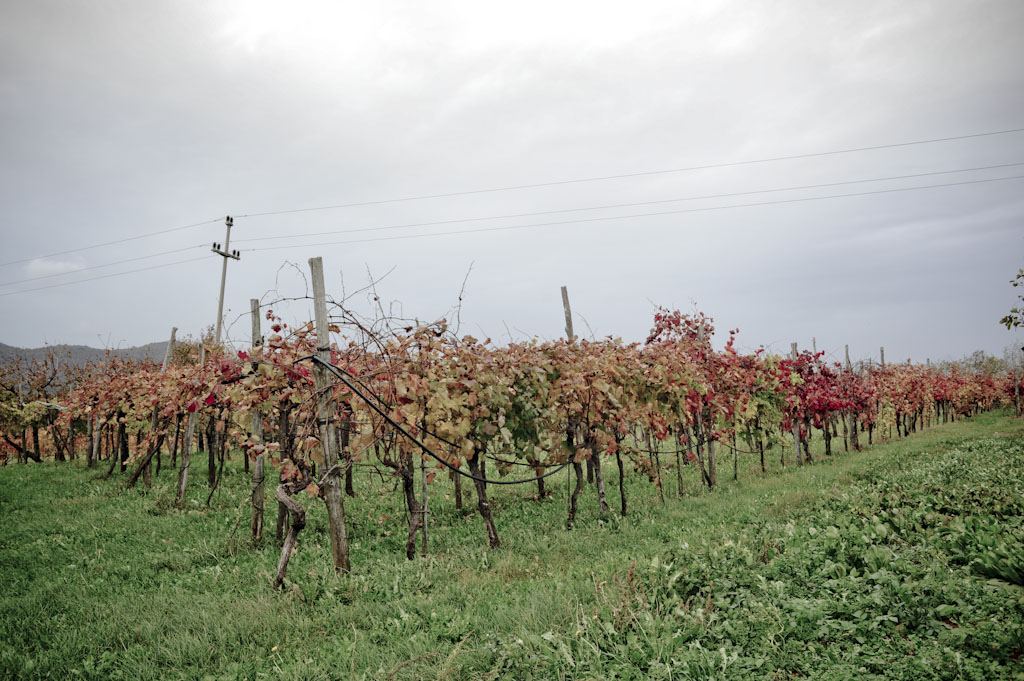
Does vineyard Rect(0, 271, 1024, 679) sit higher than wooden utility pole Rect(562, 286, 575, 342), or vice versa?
wooden utility pole Rect(562, 286, 575, 342)

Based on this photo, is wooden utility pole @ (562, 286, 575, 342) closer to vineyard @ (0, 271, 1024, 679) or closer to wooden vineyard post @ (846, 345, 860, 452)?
vineyard @ (0, 271, 1024, 679)

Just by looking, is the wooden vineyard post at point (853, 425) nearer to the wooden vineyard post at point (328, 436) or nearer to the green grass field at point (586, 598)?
the green grass field at point (586, 598)

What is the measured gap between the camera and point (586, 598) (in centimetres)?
509

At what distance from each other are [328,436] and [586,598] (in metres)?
3.66

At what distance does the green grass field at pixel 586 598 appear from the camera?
392cm

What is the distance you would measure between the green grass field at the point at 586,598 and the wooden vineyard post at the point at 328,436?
14.3 inches

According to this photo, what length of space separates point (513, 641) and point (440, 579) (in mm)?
2220

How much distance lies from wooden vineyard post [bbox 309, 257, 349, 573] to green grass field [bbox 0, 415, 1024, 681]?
1.20 ft

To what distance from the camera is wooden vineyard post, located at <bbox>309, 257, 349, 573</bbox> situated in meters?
6.33

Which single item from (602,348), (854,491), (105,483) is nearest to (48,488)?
(105,483)

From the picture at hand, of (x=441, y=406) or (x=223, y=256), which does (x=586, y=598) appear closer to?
(x=441, y=406)

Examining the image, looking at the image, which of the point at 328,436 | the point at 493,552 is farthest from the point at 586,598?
the point at 328,436

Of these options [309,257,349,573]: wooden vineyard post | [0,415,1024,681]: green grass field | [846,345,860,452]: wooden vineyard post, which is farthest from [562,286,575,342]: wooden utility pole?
[846,345,860,452]: wooden vineyard post

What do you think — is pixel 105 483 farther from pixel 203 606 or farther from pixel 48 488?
pixel 203 606
